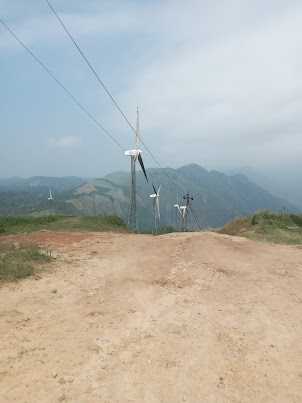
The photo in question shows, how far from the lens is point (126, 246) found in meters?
18.2

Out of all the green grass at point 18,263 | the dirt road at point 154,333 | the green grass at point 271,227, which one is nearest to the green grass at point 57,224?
the green grass at point 18,263

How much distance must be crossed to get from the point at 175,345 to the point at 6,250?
12.5 m

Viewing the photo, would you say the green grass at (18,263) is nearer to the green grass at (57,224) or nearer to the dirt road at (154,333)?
the dirt road at (154,333)

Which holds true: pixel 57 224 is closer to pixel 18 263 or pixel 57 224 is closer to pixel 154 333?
pixel 18 263

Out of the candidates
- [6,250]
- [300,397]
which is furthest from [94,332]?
[6,250]

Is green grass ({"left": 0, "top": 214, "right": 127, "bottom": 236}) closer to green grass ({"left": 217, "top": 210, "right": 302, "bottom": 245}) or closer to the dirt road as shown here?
the dirt road

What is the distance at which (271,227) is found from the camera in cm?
2609

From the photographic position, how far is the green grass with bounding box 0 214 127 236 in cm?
2506

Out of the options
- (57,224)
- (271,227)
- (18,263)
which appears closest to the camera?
(18,263)

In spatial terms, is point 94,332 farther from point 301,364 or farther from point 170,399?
point 301,364

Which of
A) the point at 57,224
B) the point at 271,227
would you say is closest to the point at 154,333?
the point at 271,227

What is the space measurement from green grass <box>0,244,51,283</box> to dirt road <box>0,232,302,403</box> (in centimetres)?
70

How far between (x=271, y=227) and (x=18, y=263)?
23.2 m

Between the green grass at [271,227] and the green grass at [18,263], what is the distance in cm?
1690
